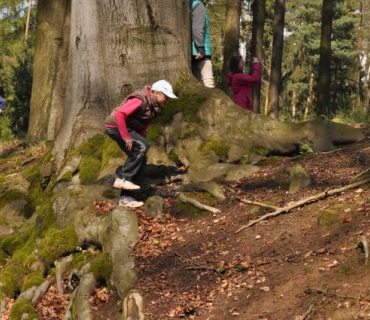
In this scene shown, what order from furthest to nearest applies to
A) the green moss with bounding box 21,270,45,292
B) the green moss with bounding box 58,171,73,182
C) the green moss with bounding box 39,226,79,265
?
the green moss with bounding box 58,171,73,182
the green moss with bounding box 39,226,79,265
the green moss with bounding box 21,270,45,292

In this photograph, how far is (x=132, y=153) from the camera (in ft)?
23.8

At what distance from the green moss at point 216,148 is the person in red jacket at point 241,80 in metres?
3.44

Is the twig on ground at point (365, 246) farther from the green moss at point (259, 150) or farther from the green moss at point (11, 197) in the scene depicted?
the green moss at point (11, 197)

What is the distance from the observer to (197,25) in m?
9.29

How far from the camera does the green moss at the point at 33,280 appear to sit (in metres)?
6.77

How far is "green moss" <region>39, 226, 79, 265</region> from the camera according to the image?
22.7 feet

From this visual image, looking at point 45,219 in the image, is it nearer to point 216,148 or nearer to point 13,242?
point 13,242

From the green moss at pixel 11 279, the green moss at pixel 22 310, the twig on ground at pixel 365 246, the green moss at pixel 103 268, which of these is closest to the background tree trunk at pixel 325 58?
the green moss at pixel 11 279

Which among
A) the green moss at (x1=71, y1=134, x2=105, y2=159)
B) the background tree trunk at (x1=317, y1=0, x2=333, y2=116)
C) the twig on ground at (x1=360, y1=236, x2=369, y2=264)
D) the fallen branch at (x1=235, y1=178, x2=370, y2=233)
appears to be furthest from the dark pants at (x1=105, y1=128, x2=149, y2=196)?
the background tree trunk at (x1=317, y1=0, x2=333, y2=116)

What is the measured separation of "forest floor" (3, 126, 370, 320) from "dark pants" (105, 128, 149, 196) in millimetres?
530

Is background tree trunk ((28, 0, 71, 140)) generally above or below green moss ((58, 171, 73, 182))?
above

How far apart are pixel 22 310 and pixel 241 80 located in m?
6.39

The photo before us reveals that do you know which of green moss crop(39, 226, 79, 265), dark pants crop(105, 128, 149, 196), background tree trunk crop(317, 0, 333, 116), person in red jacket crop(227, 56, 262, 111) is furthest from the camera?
background tree trunk crop(317, 0, 333, 116)

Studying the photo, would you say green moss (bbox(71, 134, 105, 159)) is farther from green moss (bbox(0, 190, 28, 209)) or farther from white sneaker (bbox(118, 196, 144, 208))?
white sneaker (bbox(118, 196, 144, 208))
